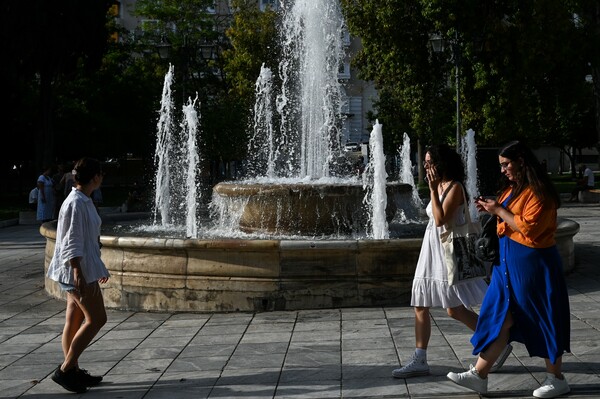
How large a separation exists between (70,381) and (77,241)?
958 mm

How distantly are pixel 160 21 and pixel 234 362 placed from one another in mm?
45779

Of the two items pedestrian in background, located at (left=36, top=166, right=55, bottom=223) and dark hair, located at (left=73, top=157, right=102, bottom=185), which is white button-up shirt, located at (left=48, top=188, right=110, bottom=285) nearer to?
dark hair, located at (left=73, top=157, right=102, bottom=185)

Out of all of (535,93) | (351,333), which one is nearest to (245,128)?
(535,93)

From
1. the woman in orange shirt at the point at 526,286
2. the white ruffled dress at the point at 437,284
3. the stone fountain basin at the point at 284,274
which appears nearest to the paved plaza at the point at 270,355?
the stone fountain basin at the point at 284,274

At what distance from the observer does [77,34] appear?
36031mm

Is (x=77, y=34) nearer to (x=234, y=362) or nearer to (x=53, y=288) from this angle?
(x=53, y=288)

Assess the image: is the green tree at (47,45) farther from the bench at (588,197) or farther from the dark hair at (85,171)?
the dark hair at (85,171)

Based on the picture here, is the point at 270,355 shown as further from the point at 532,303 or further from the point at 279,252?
the point at 532,303

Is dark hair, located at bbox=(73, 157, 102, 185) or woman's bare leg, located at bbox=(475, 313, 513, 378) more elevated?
dark hair, located at bbox=(73, 157, 102, 185)

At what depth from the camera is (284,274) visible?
9297mm


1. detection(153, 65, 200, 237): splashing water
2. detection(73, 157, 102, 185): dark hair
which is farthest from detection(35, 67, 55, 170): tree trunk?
detection(73, 157, 102, 185): dark hair

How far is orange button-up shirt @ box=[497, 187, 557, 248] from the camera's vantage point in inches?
223

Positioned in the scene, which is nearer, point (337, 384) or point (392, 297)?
point (337, 384)

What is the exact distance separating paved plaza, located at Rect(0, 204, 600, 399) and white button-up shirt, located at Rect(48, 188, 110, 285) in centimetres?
83
